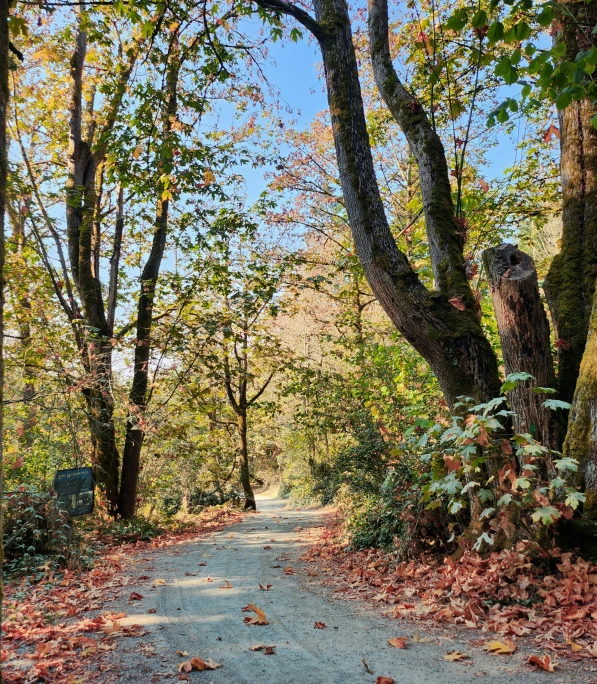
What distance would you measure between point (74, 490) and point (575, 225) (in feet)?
28.2

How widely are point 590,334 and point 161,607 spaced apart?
5.10m

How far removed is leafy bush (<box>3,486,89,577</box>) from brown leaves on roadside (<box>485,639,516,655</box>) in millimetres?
5989

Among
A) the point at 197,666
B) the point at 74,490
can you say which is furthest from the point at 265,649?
the point at 74,490

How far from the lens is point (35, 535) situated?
7.18 metres

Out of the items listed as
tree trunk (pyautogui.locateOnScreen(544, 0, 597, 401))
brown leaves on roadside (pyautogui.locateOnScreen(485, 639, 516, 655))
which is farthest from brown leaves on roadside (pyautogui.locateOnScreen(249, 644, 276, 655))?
tree trunk (pyautogui.locateOnScreen(544, 0, 597, 401))

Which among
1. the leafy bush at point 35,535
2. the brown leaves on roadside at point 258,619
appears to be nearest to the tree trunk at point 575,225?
the brown leaves on roadside at point 258,619

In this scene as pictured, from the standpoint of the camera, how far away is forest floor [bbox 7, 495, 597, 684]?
3.21m

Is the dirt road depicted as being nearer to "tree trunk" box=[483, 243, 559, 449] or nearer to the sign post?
"tree trunk" box=[483, 243, 559, 449]

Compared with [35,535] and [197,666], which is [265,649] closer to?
[197,666]

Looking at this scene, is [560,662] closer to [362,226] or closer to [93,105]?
[362,226]

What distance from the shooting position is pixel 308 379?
47.6 feet

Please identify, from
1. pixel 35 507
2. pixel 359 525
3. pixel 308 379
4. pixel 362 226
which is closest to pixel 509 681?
pixel 362 226

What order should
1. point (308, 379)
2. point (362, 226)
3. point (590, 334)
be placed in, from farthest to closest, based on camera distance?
1. point (308, 379)
2. point (362, 226)
3. point (590, 334)

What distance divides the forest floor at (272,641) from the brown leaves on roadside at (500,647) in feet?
0.12
